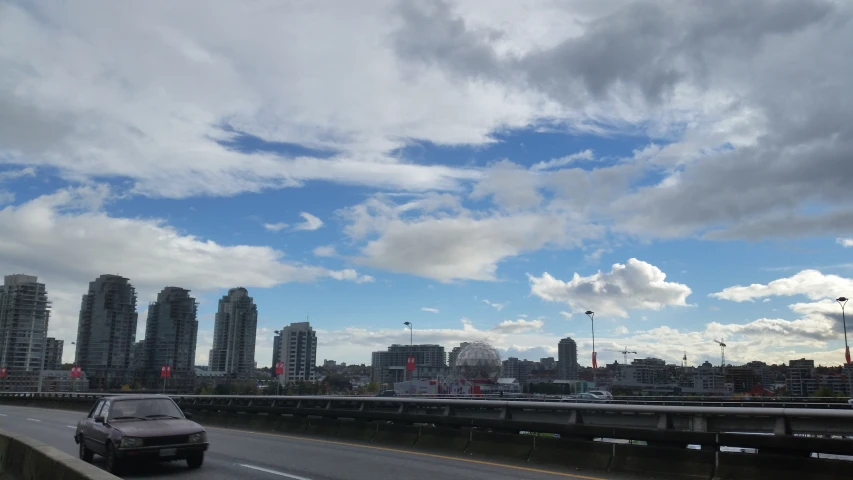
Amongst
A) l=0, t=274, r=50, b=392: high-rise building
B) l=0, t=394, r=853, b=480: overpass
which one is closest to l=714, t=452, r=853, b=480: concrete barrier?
l=0, t=394, r=853, b=480: overpass

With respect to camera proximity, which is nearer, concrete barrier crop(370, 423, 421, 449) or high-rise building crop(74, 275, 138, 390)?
concrete barrier crop(370, 423, 421, 449)

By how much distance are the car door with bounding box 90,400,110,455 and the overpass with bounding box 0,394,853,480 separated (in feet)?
7.77

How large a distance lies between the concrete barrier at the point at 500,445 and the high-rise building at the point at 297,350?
166 metres

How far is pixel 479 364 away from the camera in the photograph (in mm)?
119875

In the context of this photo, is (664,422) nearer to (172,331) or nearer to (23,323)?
(172,331)

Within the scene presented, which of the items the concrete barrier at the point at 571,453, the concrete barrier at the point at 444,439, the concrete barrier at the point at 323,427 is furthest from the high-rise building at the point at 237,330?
the concrete barrier at the point at 571,453

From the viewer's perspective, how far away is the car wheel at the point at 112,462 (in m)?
13.0

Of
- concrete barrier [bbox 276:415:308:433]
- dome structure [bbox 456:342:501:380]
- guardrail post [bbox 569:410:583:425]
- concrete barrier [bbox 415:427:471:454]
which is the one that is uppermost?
dome structure [bbox 456:342:501:380]

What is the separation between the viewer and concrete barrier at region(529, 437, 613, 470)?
13.3m

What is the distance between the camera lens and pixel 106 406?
14555 mm

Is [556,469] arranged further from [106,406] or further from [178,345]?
[178,345]

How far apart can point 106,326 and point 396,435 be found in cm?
18376

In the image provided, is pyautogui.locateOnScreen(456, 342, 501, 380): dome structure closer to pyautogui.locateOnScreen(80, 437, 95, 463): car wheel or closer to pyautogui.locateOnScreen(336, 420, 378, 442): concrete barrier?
pyautogui.locateOnScreen(336, 420, 378, 442): concrete barrier

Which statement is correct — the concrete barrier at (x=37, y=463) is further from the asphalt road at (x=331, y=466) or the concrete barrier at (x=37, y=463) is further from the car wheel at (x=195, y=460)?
the car wheel at (x=195, y=460)
